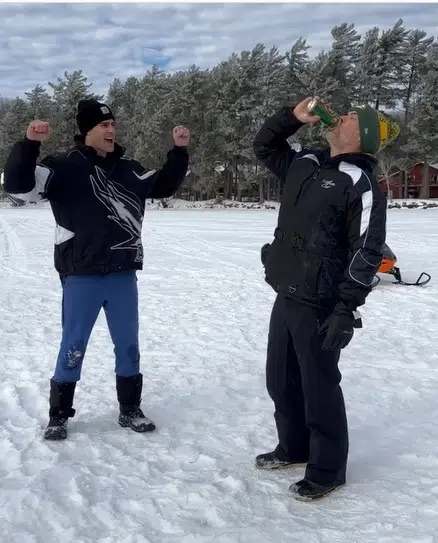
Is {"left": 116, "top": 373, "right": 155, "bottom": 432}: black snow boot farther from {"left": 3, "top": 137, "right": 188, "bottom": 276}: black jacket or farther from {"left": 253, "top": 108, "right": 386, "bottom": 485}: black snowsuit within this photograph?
{"left": 253, "top": 108, "right": 386, "bottom": 485}: black snowsuit

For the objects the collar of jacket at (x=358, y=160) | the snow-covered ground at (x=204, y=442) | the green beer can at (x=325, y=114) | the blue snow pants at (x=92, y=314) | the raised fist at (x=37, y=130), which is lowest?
the snow-covered ground at (x=204, y=442)

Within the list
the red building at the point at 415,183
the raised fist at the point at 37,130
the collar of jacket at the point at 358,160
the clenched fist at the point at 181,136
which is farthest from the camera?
the red building at the point at 415,183

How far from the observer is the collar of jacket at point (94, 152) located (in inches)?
142

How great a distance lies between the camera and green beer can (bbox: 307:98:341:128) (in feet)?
9.73

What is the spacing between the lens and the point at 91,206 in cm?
352

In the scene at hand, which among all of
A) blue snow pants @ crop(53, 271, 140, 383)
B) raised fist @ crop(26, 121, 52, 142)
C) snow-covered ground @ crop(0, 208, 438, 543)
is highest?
raised fist @ crop(26, 121, 52, 142)

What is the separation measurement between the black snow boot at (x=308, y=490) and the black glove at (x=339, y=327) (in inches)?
28.1

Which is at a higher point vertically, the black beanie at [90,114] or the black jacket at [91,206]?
the black beanie at [90,114]

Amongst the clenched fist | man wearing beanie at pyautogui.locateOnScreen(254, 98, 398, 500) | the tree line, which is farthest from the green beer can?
the tree line

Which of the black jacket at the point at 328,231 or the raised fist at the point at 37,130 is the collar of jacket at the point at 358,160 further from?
the raised fist at the point at 37,130

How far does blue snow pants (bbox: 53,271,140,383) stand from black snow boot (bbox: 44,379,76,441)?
5cm

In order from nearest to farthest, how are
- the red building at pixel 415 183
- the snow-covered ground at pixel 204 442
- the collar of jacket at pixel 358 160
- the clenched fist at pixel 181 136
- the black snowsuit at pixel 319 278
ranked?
the snow-covered ground at pixel 204 442 < the black snowsuit at pixel 319 278 < the collar of jacket at pixel 358 160 < the clenched fist at pixel 181 136 < the red building at pixel 415 183

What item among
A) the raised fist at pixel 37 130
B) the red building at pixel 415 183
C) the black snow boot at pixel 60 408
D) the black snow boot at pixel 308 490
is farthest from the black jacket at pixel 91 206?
the red building at pixel 415 183

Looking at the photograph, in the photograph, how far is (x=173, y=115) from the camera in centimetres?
4622
